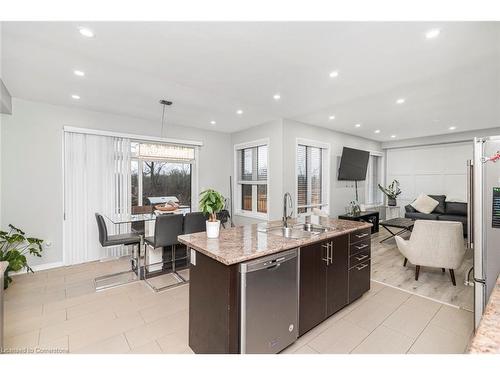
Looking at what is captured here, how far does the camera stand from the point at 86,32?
76.6 inches

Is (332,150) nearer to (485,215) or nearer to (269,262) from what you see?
(485,215)

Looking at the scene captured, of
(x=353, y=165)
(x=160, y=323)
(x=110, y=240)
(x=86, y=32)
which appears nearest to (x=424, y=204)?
(x=353, y=165)

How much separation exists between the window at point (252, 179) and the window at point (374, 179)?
3837 millimetres

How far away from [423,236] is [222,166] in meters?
4.23

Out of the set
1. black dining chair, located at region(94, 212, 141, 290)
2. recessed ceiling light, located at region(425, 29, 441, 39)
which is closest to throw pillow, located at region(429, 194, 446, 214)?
recessed ceiling light, located at region(425, 29, 441, 39)

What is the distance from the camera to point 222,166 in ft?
19.1

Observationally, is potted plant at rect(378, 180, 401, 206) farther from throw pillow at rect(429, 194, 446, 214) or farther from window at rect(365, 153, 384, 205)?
throw pillow at rect(429, 194, 446, 214)

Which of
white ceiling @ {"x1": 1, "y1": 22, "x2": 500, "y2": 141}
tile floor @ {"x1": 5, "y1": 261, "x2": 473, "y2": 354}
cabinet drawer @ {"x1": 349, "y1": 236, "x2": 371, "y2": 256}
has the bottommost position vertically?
tile floor @ {"x1": 5, "y1": 261, "x2": 473, "y2": 354}

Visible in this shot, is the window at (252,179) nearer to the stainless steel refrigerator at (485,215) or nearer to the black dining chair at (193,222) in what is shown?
the black dining chair at (193,222)

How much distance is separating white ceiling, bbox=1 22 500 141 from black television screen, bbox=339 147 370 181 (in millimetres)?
1674

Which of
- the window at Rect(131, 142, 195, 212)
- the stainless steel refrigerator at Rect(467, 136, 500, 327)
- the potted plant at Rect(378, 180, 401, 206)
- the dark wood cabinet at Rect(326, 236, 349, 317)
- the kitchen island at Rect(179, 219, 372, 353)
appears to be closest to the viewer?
the kitchen island at Rect(179, 219, 372, 353)

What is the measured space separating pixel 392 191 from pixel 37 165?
28.4ft

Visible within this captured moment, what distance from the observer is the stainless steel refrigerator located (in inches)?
74.8
